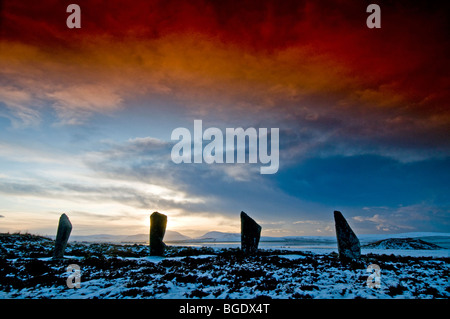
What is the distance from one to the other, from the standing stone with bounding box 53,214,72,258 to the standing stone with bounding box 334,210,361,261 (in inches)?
895

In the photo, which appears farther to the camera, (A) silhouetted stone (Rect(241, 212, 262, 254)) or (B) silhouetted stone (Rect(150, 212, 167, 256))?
(A) silhouetted stone (Rect(241, 212, 262, 254))

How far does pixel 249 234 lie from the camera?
23812 millimetres

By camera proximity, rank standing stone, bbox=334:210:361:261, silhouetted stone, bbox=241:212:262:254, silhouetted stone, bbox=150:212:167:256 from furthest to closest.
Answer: silhouetted stone, bbox=241:212:262:254, silhouetted stone, bbox=150:212:167:256, standing stone, bbox=334:210:361:261

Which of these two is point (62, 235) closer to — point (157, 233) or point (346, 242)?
point (157, 233)

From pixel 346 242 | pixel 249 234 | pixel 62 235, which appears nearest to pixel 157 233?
pixel 62 235

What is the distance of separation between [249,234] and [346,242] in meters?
9.14

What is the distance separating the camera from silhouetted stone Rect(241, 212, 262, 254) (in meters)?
23.6

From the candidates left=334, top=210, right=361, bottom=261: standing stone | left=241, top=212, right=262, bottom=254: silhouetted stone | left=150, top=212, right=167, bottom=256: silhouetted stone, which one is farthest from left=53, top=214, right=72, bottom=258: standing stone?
left=334, top=210, right=361, bottom=261: standing stone

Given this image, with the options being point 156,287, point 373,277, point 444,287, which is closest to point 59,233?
point 156,287

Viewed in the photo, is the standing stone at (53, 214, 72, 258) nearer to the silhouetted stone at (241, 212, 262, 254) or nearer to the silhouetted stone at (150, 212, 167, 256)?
the silhouetted stone at (150, 212, 167, 256)

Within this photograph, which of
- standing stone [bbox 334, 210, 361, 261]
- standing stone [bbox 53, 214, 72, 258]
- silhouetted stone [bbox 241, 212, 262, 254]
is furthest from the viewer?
silhouetted stone [bbox 241, 212, 262, 254]

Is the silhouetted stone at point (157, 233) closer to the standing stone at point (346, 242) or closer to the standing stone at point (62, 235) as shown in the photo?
the standing stone at point (62, 235)
